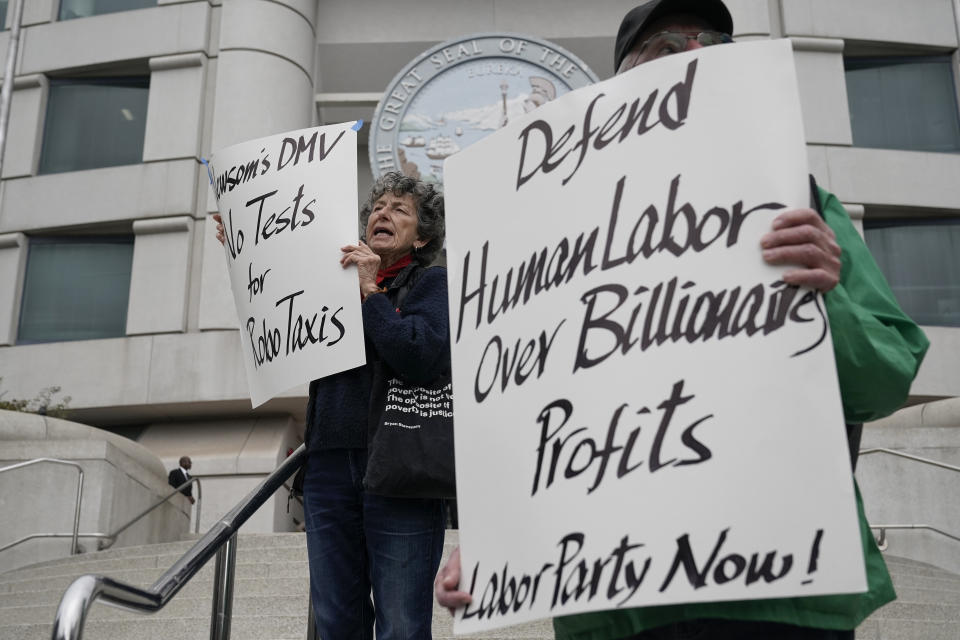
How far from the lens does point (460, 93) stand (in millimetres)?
16828

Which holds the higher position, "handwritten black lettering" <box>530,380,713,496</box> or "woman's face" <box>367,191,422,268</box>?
"woman's face" <box>367,191,422,268</box>

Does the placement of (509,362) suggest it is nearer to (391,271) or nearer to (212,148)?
(391,271)

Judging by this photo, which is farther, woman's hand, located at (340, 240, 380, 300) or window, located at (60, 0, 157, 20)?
window, located at (60, 0, 157, 20)

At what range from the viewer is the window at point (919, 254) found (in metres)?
17.4

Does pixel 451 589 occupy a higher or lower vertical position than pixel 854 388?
lower

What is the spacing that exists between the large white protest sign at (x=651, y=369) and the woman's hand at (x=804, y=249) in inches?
1.0

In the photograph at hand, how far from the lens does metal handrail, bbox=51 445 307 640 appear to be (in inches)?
91.2

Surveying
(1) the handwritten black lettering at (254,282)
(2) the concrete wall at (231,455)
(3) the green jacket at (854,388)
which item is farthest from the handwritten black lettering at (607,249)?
(2) the concrete wall at (231,455)

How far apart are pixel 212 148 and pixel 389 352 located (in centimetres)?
1502

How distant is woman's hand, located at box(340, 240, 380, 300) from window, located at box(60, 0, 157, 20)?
17236mm

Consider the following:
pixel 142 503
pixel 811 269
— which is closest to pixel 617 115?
pixel 811 269

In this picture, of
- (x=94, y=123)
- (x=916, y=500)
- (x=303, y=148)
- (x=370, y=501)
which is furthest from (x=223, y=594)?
(x=94, y=123)

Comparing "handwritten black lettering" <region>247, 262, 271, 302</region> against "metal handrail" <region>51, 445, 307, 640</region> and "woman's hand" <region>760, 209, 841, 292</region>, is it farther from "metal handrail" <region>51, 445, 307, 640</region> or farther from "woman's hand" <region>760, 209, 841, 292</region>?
"woman's hand" <region>760, 209, 841, 292</region>

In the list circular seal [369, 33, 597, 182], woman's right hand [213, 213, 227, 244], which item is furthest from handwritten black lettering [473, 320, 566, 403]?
circular seal [369, 33, 597, 182]
